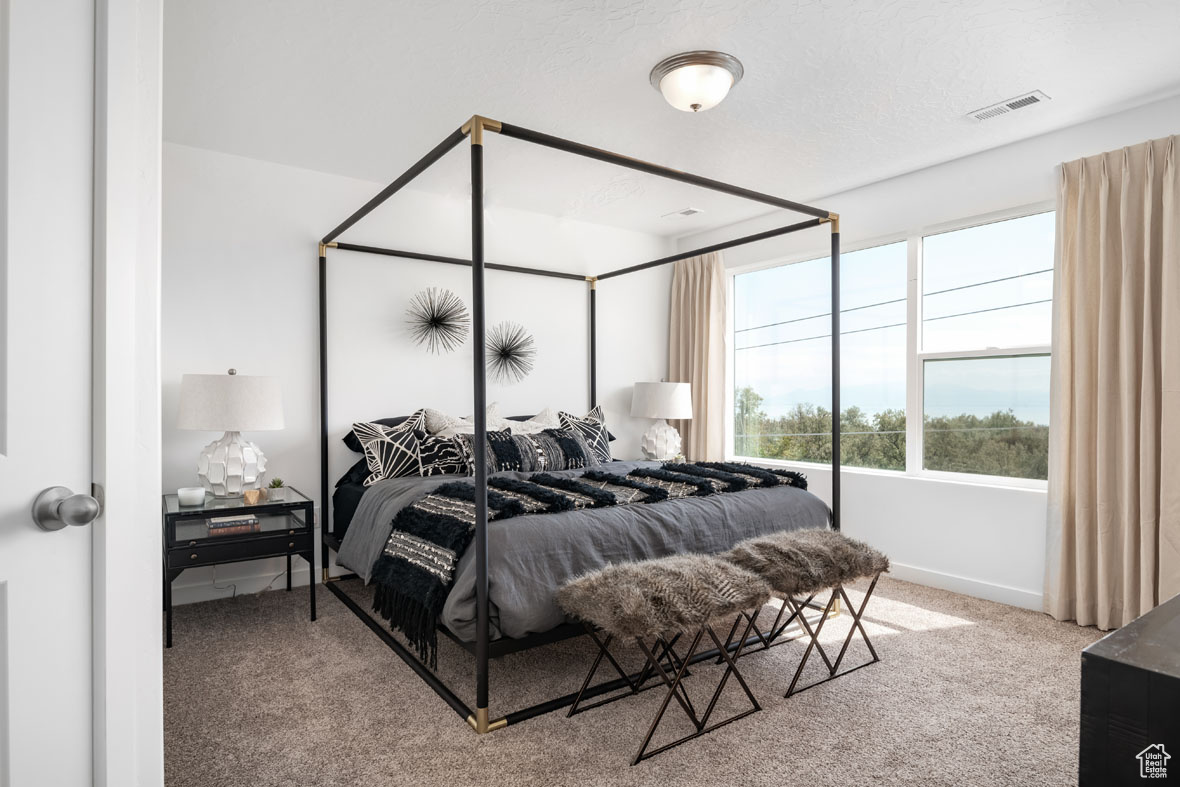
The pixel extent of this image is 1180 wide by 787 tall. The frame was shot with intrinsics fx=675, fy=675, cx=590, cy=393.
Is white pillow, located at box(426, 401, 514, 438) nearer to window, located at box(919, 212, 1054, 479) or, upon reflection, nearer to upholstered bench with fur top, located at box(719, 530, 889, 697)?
upholstered bench with fur top, located at box(719, 530, 889, 697)

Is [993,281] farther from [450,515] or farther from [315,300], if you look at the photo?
[315,300]

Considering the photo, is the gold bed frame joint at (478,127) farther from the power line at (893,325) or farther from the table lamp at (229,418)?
the power line at (893,325)

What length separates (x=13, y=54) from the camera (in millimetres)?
1025

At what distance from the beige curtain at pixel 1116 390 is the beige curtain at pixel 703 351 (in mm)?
2304

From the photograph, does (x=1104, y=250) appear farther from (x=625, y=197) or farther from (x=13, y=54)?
(x=13, y=54)

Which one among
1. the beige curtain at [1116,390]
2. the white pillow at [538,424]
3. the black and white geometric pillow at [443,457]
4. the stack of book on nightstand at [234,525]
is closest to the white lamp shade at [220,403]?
the stack of book on nightstand at [234,525]

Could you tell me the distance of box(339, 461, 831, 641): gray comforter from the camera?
234 centimetres

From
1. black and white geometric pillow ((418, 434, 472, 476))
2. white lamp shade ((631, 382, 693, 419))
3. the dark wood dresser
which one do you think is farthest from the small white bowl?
the dark wood dresser

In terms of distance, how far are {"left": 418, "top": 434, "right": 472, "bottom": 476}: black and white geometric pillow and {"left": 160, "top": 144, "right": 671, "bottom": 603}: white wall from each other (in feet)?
2.03

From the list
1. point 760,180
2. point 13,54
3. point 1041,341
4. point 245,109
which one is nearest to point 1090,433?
point 1041,341

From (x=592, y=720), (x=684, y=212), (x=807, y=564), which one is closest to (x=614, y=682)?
(x=592, y=720)

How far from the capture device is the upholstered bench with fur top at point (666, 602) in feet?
6.79

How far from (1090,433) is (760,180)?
2.29m

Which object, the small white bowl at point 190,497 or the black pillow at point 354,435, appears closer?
the small white bowl at point 190,497
